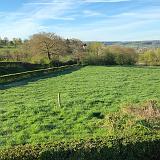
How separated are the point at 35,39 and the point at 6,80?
45308 millimetres

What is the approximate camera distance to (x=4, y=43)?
130125mm

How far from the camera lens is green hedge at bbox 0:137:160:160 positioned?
12.3 meters

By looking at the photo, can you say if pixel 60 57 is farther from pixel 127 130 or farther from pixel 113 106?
pixel 127 130

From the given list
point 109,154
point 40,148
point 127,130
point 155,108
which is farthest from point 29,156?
point 155,108

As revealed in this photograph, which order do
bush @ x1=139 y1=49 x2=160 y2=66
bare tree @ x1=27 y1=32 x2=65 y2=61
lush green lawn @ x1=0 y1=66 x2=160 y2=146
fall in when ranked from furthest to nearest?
bush @ x1=139 y1=49 x2=160 y2=66 → bare tree @ x1=27 y1=32 x2=65 y2=61 → lush green lawn @ x1=0 y1=66 x2=160 y2=146

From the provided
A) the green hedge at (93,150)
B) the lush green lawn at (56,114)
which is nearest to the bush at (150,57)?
the lush green lawn at (56,114)

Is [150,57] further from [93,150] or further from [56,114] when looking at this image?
[93,150]

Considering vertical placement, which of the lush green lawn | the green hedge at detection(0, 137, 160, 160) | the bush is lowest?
the bush

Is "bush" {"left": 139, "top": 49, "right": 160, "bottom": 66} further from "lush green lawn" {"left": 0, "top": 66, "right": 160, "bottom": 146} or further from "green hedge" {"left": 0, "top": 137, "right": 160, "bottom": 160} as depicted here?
"green hedge" {"left": 0, "top": 137, "right": 160, "bottom": 160}

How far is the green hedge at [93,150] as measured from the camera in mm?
12328

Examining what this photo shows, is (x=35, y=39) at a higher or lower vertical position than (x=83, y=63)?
higher

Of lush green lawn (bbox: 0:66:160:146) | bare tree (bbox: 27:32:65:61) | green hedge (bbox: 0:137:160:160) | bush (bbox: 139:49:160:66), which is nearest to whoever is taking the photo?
green hedge (bbox: 0:137:160:160)

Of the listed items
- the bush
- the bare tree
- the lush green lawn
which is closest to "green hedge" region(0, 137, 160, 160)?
the lush green lawn

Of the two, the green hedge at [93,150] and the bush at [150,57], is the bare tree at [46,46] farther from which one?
the green hedge at [93,150]
